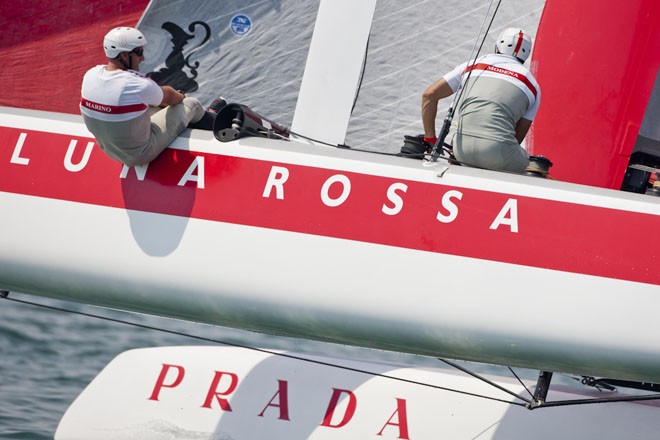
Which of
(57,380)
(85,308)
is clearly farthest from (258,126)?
(85,308)

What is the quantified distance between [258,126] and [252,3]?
2.40 ft

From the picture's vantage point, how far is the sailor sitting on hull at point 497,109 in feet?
11.4

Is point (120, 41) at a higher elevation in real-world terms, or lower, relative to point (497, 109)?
lower

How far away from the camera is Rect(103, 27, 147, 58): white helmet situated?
331 centimetres

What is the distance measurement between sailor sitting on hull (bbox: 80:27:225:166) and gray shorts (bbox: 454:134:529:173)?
3.12ft

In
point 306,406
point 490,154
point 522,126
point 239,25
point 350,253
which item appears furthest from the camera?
point 306,406

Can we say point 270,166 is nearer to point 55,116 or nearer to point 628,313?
point 55,116

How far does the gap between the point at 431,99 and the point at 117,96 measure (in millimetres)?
1069

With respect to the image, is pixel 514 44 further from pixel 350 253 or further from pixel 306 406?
pixel 306 406

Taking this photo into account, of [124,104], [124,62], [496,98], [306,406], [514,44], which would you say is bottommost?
[306,406]

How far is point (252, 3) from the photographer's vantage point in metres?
4.12

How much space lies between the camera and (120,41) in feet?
10.9

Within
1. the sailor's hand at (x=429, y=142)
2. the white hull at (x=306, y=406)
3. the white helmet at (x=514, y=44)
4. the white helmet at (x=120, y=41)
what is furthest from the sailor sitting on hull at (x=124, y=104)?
the white hull at (x=306, y=406)

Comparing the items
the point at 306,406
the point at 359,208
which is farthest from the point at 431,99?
the point at 306,406
